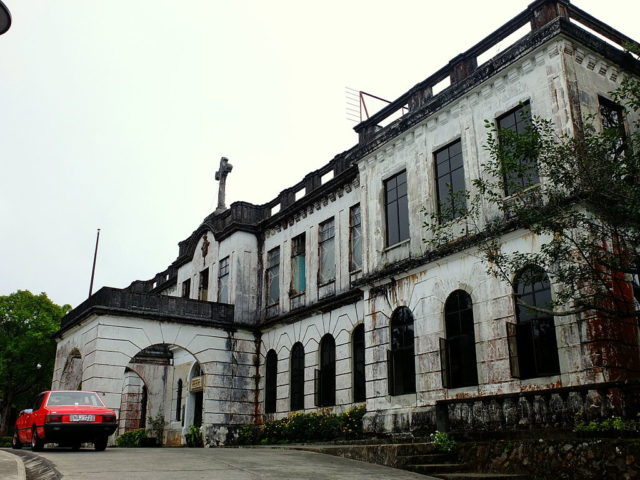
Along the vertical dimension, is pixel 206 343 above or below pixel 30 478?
above

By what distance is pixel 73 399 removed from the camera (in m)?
15.5

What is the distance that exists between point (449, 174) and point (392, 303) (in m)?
3.67

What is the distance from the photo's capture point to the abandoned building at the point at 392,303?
1257 centimetres

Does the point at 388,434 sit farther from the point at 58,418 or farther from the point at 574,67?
the point at 574,67

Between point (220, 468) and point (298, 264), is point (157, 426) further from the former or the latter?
point (220, 468)

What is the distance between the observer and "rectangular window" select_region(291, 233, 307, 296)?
22.6 m

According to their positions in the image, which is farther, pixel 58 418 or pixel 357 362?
pixel 357 362

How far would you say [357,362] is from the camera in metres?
19.0

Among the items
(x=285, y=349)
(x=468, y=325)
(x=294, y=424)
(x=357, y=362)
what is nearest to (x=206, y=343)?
(x=285, y=349)

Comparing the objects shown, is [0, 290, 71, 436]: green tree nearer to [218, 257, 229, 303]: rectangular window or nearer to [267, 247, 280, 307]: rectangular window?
[218, 257, 229, 303]: rectangular window

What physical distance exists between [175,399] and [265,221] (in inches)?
401

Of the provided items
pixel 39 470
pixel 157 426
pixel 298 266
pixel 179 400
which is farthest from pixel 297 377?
pixel 39 470

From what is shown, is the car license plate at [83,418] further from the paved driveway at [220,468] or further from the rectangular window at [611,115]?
the rectangular window at [611,115]

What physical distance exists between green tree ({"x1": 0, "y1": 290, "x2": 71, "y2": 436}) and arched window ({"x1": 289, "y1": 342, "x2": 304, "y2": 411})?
78.7 feet
